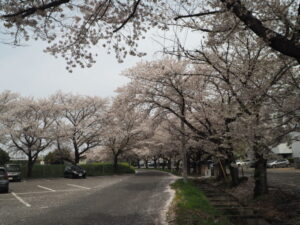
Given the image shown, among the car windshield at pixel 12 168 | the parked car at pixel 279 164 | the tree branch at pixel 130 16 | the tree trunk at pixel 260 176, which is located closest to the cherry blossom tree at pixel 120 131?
the car windshield at pixel 12 168

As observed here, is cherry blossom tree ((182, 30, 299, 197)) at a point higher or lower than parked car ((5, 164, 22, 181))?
higher

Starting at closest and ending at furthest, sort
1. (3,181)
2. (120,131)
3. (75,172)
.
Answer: (3,181), (75,172), (120,131)

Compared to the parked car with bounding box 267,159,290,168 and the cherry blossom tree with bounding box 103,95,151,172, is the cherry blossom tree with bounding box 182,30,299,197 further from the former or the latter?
the parked car with bounding box 267,159,290,168

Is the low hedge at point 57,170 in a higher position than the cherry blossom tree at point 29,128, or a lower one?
lower

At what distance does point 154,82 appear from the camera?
16578 mm

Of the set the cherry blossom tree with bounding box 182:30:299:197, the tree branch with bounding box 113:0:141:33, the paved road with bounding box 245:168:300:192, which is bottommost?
the paved road with bounding box 245:168:300:192

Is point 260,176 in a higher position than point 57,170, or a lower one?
higher

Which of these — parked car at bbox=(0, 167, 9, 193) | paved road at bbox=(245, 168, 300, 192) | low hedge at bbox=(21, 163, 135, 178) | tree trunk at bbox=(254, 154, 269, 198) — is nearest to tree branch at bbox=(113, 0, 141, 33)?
tree trunk at bbox=(254, 154, 269, 198)

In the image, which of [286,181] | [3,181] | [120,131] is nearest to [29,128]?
[120,131]

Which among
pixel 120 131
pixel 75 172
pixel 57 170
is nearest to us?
pixel 75 172

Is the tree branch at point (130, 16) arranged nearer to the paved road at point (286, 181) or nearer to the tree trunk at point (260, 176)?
the tree trunk at point (260, 176)

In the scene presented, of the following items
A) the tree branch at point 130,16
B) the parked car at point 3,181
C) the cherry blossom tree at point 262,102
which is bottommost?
the parked car at point 3,181

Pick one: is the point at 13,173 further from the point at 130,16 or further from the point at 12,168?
the point at 130,16

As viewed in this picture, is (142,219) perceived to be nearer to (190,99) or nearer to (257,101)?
(257,101)
